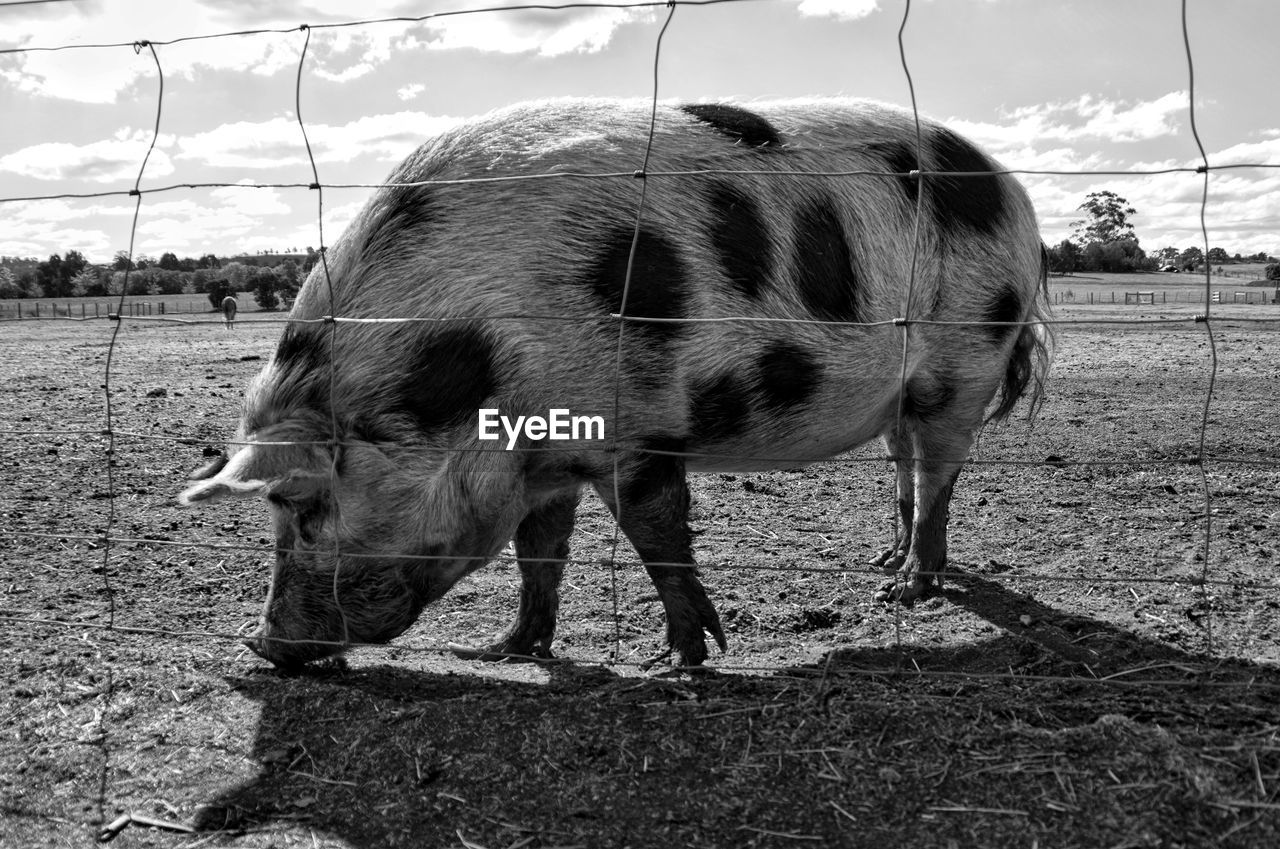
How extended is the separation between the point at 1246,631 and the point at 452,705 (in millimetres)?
3143

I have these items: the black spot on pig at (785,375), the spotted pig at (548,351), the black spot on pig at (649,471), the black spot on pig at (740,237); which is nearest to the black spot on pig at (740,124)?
the spotted pig at (548,351)

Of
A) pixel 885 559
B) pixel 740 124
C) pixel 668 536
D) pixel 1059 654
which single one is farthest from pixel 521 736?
pixel 885 559

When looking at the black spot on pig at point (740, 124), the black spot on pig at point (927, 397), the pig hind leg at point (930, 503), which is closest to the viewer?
the black spot on pig at point (740, 124)

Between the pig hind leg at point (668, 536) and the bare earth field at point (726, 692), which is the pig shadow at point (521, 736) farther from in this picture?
the pig hind leg at point (668, 536)

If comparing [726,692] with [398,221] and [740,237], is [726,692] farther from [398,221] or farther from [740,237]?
[398,221]

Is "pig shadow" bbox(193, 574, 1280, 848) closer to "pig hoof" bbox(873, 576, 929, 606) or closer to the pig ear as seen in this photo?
the pig ear

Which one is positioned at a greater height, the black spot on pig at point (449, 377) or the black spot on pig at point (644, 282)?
the black spot on pig at point (644, 282)

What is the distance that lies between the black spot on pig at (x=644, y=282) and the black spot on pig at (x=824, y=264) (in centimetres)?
58

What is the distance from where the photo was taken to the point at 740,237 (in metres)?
4.39

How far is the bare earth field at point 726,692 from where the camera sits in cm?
285

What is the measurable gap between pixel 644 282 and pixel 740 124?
0.98m

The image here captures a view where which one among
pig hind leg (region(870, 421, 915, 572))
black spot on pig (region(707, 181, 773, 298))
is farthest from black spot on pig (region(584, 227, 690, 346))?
pig hind leg (region(870, 421, 915, 572))

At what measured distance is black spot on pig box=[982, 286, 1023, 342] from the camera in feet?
16.5

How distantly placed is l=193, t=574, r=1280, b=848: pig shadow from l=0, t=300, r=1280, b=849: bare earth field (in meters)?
0.01
